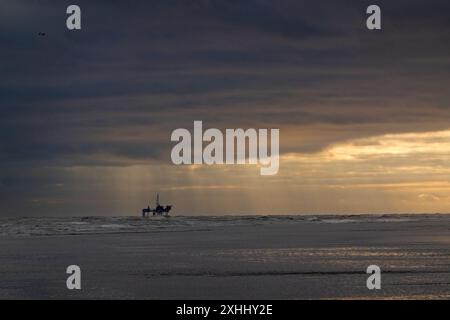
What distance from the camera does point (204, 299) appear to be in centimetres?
5409

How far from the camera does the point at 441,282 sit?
2447 inches

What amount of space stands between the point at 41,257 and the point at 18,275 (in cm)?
2400

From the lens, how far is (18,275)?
72188mm

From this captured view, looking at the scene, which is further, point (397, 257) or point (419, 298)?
point (397, 257)
